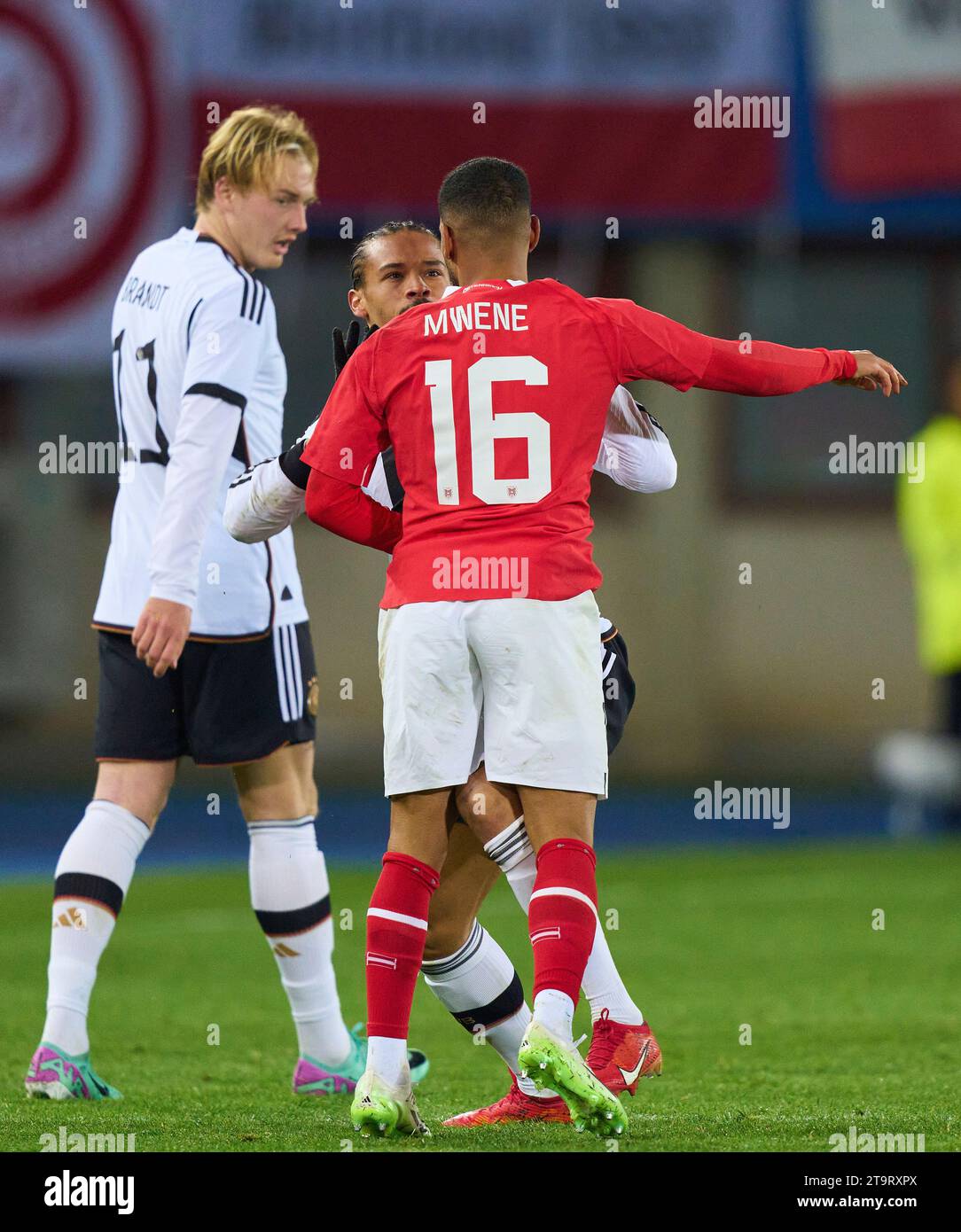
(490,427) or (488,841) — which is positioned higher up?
(490,427)

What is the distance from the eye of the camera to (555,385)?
13.3 feet

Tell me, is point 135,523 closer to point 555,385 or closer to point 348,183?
point 555,385

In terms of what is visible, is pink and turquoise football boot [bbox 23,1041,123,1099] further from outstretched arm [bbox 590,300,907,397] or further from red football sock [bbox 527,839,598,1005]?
outstretched arm [bbox 590,300,907,397]

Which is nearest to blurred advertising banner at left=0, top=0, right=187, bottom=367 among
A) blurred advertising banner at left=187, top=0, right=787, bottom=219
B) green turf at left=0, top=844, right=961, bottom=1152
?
blurred advertising banner at left=187, top=0, right=787, bottom=219

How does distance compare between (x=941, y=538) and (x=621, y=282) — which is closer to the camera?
(x=941, y=538)

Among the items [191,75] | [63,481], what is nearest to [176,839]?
[63,481]

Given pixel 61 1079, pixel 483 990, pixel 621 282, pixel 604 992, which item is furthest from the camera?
pixel 621 282

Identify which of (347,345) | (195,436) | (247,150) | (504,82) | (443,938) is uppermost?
(504,82)

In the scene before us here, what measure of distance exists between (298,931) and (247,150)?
78.0 inches

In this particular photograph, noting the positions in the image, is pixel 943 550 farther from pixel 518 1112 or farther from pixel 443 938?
pixel 518 1112

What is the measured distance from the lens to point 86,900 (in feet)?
16.5

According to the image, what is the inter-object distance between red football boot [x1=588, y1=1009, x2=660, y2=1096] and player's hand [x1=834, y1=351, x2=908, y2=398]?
1451 millimetres

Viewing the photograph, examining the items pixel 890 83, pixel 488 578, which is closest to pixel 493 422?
pixel 488 578

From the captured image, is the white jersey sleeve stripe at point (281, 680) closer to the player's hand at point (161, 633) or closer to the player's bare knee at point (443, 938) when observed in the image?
the player's hand at point (161, 633)
